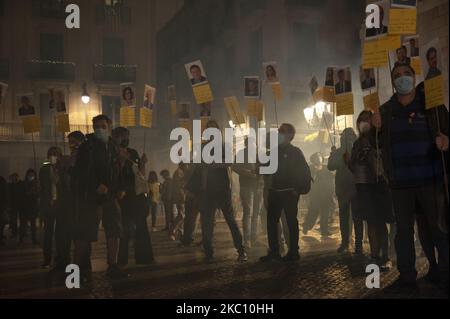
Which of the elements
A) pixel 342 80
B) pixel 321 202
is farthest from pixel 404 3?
pixel 321 202

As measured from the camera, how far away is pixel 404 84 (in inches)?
201

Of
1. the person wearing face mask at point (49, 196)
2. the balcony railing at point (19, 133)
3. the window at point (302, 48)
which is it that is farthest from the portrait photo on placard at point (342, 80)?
the balcony railing at point (19, 133)

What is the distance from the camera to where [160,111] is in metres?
35.3

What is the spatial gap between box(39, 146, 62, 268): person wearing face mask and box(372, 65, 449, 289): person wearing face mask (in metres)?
4.17

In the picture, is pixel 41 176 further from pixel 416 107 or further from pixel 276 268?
pixel 416 107

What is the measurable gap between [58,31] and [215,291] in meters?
26.8

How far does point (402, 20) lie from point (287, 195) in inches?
96.7

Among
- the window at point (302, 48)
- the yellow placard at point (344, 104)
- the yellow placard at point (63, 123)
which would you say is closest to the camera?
the yellow placard at point (344, 104)

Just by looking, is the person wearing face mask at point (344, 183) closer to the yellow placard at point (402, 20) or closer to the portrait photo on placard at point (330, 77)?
the portrait photo on placard at point (330, 77)

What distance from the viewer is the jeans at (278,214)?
711cm

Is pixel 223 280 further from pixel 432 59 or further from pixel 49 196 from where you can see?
pixel 49 196

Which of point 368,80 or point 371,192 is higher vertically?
point 368,80

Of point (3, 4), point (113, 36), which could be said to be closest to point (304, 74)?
point (113, 36)

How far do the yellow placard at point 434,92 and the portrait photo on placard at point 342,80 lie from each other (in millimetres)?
3826
